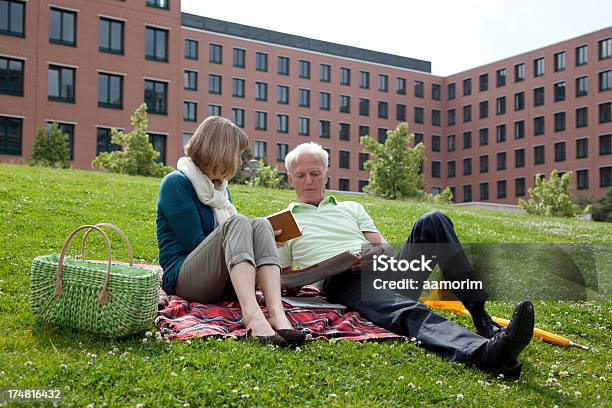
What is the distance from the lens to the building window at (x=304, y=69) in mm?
62656

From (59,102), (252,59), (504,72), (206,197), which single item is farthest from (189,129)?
(206,197)

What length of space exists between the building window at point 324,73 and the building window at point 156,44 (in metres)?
28.6

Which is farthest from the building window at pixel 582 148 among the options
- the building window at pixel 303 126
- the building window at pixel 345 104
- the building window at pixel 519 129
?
the building window at pixel 303 126

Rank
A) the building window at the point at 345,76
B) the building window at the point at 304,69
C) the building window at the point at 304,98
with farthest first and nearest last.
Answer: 1. the building window at the point at 345,76
2. the building window at the point at 304,69
3. the building window at the point at 304,98

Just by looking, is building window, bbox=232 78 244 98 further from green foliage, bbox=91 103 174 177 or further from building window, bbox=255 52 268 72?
green foliage, bbox=91 103 174 177

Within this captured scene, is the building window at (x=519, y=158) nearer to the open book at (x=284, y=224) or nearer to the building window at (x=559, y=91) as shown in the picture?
the building window at (x=559, y=91)

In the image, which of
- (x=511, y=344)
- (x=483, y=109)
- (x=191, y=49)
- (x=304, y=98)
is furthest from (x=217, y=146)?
(x=483, y=109)

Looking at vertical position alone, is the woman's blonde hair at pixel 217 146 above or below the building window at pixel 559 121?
below

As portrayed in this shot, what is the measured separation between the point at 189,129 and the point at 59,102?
22.9 m

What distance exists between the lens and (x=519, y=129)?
61688mm

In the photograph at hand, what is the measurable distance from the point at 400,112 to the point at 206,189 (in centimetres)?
6436

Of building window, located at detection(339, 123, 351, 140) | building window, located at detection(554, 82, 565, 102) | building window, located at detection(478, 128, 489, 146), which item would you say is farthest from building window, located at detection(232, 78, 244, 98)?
building window, located at detection(554, 82, 565, 102)

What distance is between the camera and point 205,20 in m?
61.1

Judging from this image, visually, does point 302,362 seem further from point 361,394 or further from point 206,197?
point 206,197
